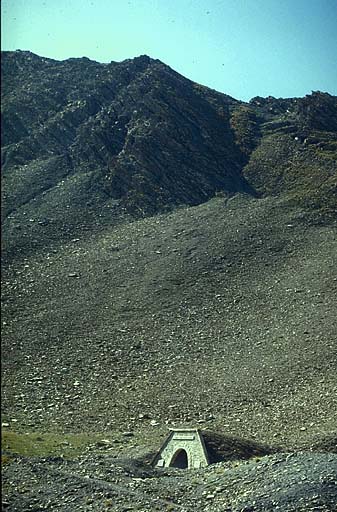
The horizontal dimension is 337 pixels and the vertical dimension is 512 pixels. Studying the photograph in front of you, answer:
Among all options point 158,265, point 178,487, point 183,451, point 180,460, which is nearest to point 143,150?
point 158,265

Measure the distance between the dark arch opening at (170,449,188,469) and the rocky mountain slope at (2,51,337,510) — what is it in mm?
1218

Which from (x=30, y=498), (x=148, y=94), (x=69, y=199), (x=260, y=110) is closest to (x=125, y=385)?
(x=30, y=498)

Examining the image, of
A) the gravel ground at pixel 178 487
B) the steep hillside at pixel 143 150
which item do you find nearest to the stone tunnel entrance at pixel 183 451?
the gravel ground at pixel 178 487

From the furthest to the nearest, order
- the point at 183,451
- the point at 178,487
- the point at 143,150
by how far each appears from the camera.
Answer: the point at 143,150 → the point at 183,451 → the point at 178,487

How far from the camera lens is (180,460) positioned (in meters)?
24.7

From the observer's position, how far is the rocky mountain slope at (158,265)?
29000 millimetres

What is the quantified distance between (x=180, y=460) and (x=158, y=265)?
23.9m

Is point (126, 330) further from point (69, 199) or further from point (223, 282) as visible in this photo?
point (69, 199)

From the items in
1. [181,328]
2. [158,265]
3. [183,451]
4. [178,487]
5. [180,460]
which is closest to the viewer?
[178,487]

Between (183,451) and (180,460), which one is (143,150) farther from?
(180,460)

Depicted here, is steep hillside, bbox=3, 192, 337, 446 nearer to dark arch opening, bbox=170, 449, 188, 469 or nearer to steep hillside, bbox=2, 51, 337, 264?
dark arch opening, bbox=170, 449, 188, 469

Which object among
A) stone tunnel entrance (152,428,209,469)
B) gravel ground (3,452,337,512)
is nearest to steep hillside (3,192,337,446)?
stone tunnel entrance (152,428,209,469)

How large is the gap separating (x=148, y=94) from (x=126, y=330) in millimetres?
39862

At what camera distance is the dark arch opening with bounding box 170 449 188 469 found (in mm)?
23892
